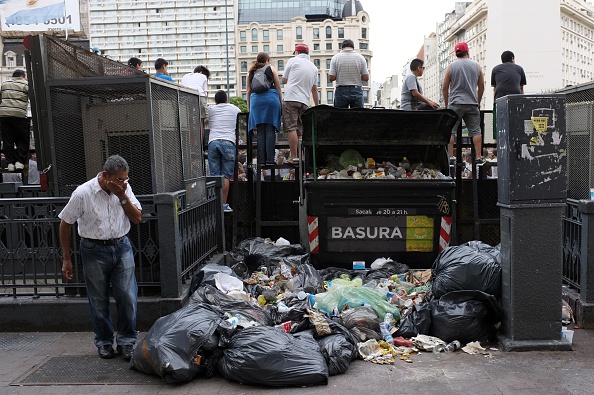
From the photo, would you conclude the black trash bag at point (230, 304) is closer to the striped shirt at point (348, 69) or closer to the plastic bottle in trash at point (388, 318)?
the plastic bottle in trash at point (388, 318)

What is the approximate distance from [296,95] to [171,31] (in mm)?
122746

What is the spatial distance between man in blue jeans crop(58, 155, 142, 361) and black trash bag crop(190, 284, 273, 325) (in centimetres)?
70

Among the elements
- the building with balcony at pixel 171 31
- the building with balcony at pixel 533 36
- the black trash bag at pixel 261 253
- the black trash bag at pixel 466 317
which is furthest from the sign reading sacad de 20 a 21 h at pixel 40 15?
the building with balcony at pixel 171 31

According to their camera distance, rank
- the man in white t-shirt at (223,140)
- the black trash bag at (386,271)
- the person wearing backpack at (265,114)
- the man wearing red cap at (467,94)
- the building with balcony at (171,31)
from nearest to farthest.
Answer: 1. the black trash bag at (386,271)
2. the man in white t-shirt at (223,140)
3. the person wearing backpack at (265,114)
4. the man wearing red cap at (467,94)
5. the building with balcony at (171,31)

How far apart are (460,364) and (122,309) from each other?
2811 mm

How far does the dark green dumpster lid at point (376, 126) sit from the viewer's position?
24.1 ft

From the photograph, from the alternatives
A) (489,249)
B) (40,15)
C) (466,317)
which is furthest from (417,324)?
(40,15)

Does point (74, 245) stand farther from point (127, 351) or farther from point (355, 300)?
point (355, 300)

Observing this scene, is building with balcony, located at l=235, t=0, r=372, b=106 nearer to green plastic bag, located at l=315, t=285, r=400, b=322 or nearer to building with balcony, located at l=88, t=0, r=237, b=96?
building with balcony, located at l=88, t=0, r=237, b=96

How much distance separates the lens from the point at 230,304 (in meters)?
5.53

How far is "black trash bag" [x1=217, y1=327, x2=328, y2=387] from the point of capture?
4.44 metres

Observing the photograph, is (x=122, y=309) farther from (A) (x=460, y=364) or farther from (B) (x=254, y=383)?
(A) (x=460, y=364)

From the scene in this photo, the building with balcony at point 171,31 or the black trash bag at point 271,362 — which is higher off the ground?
the building with balcony at point 171,31

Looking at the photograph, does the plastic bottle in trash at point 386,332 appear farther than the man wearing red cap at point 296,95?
No
